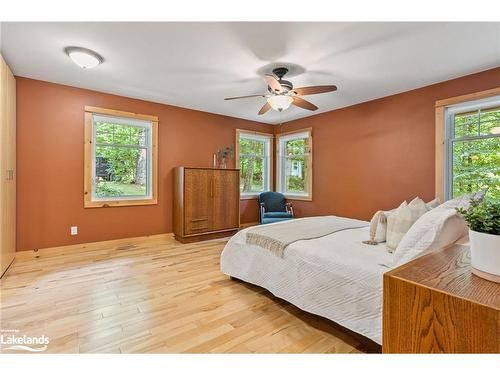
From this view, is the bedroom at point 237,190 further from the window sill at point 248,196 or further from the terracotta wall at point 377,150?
the window sill at point 248,196

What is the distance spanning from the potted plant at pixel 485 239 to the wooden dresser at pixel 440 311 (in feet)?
0.14

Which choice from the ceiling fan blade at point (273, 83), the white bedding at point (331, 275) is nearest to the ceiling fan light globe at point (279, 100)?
the ceiling fan blade at point (273, 83)

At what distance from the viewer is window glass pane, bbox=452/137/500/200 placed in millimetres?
3016

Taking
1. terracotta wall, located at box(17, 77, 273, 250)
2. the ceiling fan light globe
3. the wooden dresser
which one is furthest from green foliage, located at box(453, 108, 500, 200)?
terracotta wall, located at box(17, 77, 273, 250)

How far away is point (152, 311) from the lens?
2.10 metres

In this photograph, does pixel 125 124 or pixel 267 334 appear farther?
pixel 125 124

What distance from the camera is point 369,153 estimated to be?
13.7ft

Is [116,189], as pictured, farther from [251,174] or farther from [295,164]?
[295,164]

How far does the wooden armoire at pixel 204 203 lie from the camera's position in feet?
13.9

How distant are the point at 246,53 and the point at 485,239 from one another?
2.48 meters

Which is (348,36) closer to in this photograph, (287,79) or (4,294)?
(287,79)

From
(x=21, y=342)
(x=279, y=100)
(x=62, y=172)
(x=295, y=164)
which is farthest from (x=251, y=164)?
(x=21, y=342)
